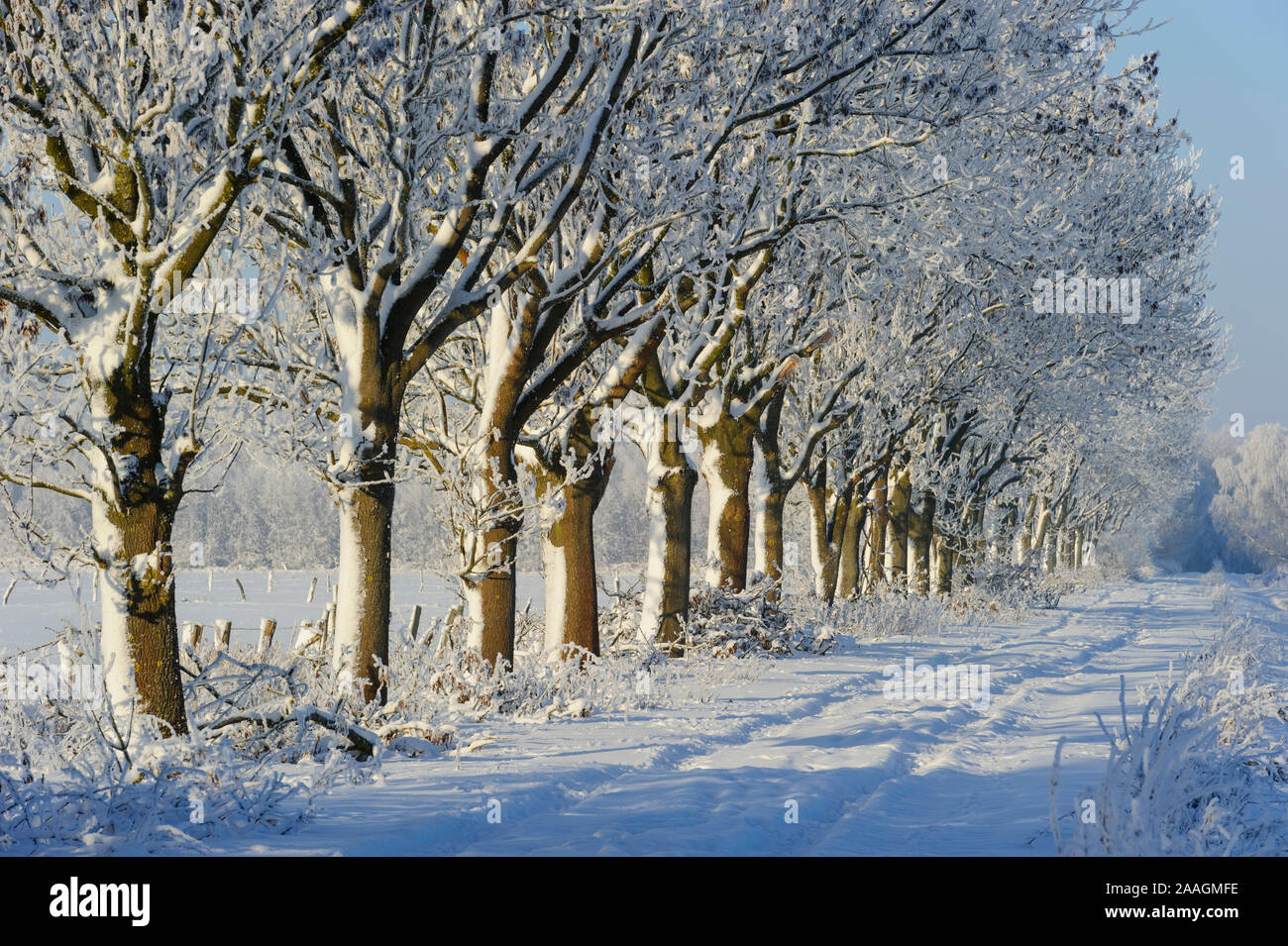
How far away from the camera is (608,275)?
12922mm

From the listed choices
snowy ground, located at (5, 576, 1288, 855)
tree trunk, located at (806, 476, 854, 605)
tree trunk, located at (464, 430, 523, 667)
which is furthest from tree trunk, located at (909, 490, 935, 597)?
tree trunk, located at (464, 430, 523, 667)

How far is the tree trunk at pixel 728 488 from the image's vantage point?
1722 cm

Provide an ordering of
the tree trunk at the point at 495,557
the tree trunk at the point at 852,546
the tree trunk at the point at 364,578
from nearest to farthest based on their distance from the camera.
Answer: the tree trunk at the point at 364,578 < the tree trunk at the point at 495,557 < the tree trunk at the point at 852,546

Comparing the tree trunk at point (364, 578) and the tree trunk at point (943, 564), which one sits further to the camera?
the tree trunk at point (943, 564)

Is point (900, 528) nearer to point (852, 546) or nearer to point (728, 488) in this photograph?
point (852, 546)

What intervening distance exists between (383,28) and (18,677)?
6.55 meters

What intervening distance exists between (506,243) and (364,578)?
4778 mm

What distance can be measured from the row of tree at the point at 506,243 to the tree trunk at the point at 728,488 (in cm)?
6

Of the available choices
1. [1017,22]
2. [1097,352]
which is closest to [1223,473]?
[1097,352]

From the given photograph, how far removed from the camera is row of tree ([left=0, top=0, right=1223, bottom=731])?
714cm

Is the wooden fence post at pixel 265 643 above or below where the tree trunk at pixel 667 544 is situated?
below

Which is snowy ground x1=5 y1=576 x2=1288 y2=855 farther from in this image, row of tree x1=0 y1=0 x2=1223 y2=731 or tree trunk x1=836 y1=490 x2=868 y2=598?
tree trunk x1=836 y1=490 x2=868 y2=598

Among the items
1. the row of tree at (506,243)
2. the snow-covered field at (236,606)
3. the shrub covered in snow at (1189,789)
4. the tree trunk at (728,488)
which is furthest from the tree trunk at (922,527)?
the shrub covered in snow at (1189,789)

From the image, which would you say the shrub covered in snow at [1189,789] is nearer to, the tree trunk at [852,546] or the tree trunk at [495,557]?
the tree trunk at [495,557]
